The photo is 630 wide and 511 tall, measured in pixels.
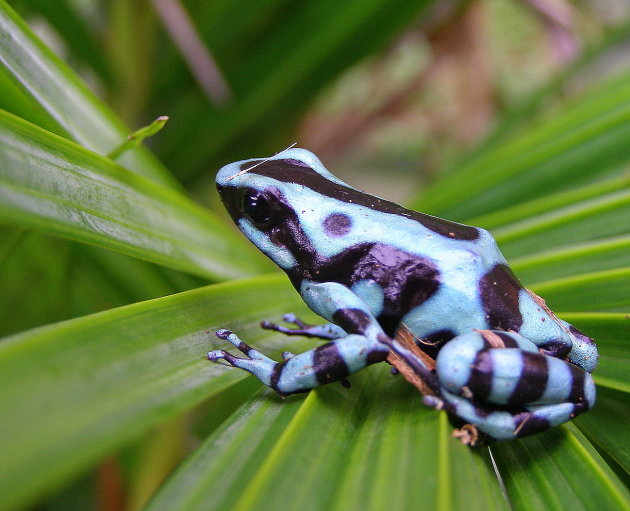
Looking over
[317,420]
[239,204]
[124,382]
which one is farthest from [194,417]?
[124,382]

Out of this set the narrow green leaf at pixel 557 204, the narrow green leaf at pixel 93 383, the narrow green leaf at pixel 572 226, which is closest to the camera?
the narrow green leaf at pixel 93 383

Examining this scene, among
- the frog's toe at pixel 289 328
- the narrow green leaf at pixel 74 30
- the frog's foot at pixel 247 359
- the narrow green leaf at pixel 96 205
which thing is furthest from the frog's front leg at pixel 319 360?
the narrow green leaf at pixel 74 30

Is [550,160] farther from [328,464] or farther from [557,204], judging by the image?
[328,464]

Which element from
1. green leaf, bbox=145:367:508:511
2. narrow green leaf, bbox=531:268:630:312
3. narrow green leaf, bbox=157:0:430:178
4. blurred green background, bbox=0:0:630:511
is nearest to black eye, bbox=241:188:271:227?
blurred green background, bbox=0:0:630:511

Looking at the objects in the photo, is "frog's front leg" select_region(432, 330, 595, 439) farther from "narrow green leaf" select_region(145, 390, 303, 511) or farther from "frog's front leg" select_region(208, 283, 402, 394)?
"narrow green leaf" select_region(145, 390, 303, 511)

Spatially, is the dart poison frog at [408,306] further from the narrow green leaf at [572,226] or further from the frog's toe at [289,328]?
the narrow green leaf at [572,226]

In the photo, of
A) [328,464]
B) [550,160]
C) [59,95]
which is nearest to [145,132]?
[59,95]
